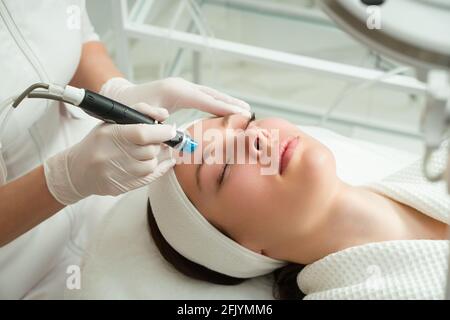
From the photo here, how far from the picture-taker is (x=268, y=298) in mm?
1303

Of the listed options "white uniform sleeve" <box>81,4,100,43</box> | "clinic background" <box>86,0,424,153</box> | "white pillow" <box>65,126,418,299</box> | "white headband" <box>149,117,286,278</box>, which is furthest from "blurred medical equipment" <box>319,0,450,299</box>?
"clinic background" <box>86,0,424,153</box>

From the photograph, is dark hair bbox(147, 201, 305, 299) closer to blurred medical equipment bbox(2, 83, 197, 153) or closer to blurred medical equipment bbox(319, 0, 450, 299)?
blurred medical equipment bbox(2, 83, 197, 153)

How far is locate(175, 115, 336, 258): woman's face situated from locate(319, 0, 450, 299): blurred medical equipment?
566 mm

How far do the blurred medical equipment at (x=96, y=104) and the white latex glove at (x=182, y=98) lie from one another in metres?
0.14

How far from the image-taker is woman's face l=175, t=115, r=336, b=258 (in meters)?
1.15

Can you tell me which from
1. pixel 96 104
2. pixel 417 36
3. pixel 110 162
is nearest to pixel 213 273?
pixel 110 162

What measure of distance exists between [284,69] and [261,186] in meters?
1.41

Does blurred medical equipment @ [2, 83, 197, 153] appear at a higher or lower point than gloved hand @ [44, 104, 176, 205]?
higher

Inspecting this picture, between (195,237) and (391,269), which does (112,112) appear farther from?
(391,269)

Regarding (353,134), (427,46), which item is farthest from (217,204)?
(353,134)

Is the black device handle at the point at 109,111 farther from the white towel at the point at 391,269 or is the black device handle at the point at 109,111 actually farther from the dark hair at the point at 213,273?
the white towel at the point at 391,269

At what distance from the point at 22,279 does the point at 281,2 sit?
62.1 inches

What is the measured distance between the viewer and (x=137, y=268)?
131 centimetres

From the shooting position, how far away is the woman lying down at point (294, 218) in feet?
3.74
